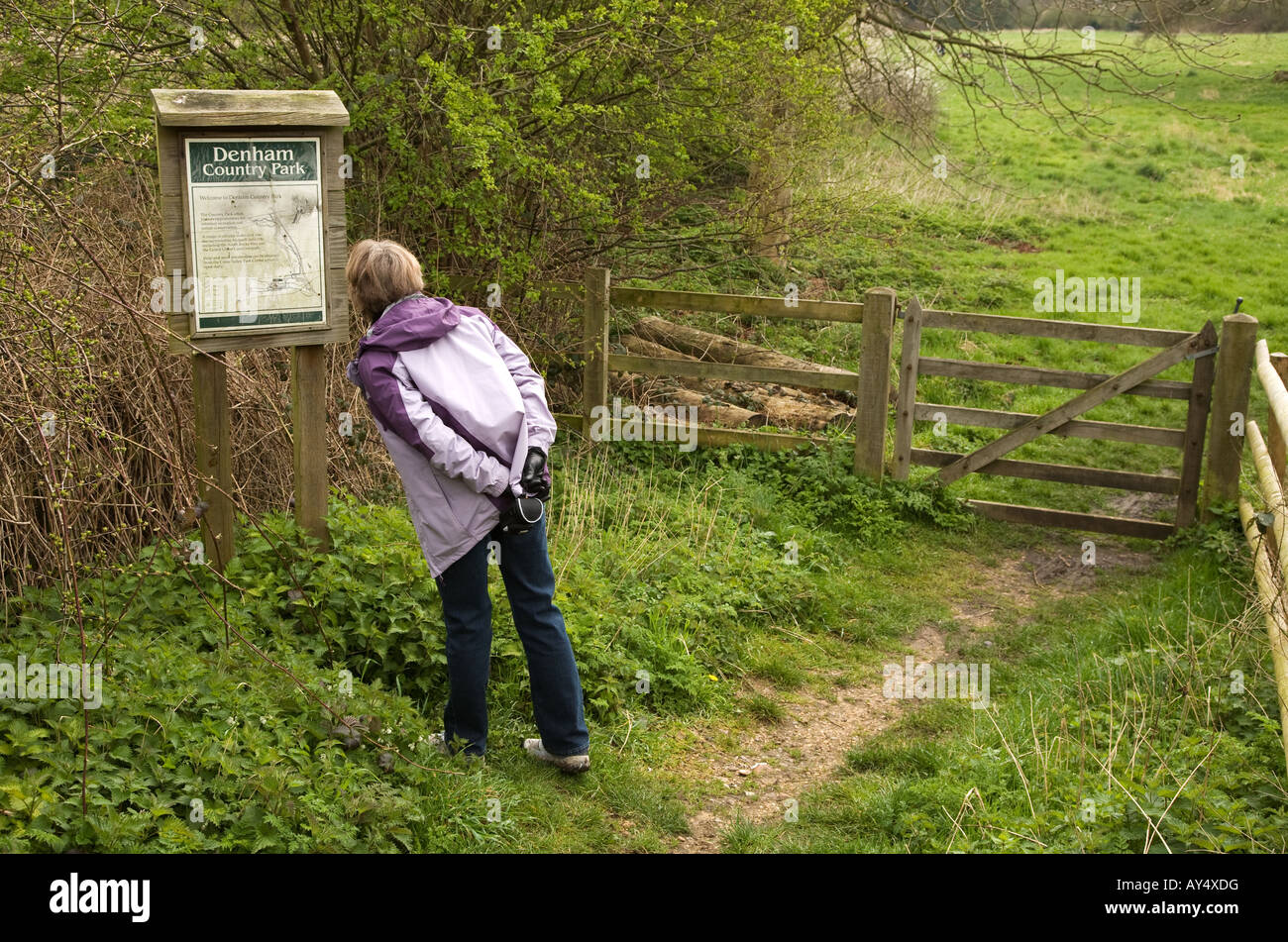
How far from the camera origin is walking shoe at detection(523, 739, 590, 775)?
15.8 feet

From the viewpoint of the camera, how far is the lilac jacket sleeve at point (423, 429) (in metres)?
4.24

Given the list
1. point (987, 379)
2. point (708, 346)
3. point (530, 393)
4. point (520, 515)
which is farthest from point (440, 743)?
point (708, 346)

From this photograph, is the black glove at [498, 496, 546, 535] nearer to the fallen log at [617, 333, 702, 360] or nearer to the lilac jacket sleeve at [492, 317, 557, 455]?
the lilac jacket sleeve at [492, 317, 557, 455]

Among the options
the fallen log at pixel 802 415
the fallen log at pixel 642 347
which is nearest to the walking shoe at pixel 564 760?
the fallen log at pixel 802 415

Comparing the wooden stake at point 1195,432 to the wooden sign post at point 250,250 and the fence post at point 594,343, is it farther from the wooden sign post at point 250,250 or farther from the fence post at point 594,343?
the wooden sign post at point 250,250

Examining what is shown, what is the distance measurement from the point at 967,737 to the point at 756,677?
4.25ft

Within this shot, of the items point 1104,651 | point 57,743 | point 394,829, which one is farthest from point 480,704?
point 1104,651

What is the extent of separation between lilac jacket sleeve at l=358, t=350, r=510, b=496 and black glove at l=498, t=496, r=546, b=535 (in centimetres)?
8

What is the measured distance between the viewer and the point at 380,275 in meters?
4.43

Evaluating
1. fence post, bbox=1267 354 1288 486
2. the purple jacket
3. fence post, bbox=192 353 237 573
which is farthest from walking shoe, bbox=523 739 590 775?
fence post, bbox=1267 354 1288 486

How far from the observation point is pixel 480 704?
4680 mm

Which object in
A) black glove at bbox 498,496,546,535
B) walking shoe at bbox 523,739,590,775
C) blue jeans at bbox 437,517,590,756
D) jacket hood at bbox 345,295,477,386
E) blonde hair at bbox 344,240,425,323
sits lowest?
walking shoe at bbox 523,739,590,775

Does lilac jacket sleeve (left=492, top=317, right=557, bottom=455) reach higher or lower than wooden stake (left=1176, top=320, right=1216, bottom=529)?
higher

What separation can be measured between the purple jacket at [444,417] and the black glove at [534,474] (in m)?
0.03
